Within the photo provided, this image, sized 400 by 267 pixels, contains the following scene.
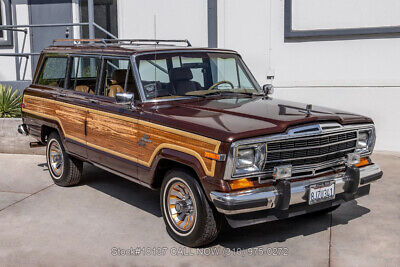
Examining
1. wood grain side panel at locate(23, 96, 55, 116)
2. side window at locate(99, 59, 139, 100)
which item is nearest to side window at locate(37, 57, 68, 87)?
wood grain side panel at locate(23, 96, 55, 116)

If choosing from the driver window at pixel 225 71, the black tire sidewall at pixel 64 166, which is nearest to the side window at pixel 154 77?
the driver window at pixel 225 71

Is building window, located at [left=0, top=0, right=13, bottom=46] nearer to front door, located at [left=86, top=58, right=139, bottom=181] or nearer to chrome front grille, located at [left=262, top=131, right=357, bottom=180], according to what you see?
front door, located at [left=86, top=58, right=139, bottom=181]

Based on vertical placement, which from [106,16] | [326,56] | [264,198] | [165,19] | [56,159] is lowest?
[56,159]

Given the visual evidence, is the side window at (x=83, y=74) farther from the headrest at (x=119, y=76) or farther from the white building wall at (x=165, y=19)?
the white building wall at (x=165, y=19)

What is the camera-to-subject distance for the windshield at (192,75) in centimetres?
547

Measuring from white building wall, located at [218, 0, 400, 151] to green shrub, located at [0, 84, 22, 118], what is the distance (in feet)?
13.5

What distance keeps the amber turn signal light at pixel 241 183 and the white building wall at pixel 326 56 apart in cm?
528

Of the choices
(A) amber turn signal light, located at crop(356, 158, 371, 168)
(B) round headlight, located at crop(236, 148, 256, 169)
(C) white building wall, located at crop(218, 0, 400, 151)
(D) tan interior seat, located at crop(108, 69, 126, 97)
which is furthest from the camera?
(C) white building wall, located at crop(218, 0, 400, 151)

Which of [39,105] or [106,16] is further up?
[106,16]

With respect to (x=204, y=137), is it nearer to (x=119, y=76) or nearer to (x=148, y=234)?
(x=148, y=234)

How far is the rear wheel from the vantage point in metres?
6.81

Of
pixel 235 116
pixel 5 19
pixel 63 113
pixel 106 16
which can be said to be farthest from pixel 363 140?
pixel 5 19

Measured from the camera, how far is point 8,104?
31.5 feet

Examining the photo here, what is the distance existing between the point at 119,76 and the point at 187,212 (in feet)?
6.48
